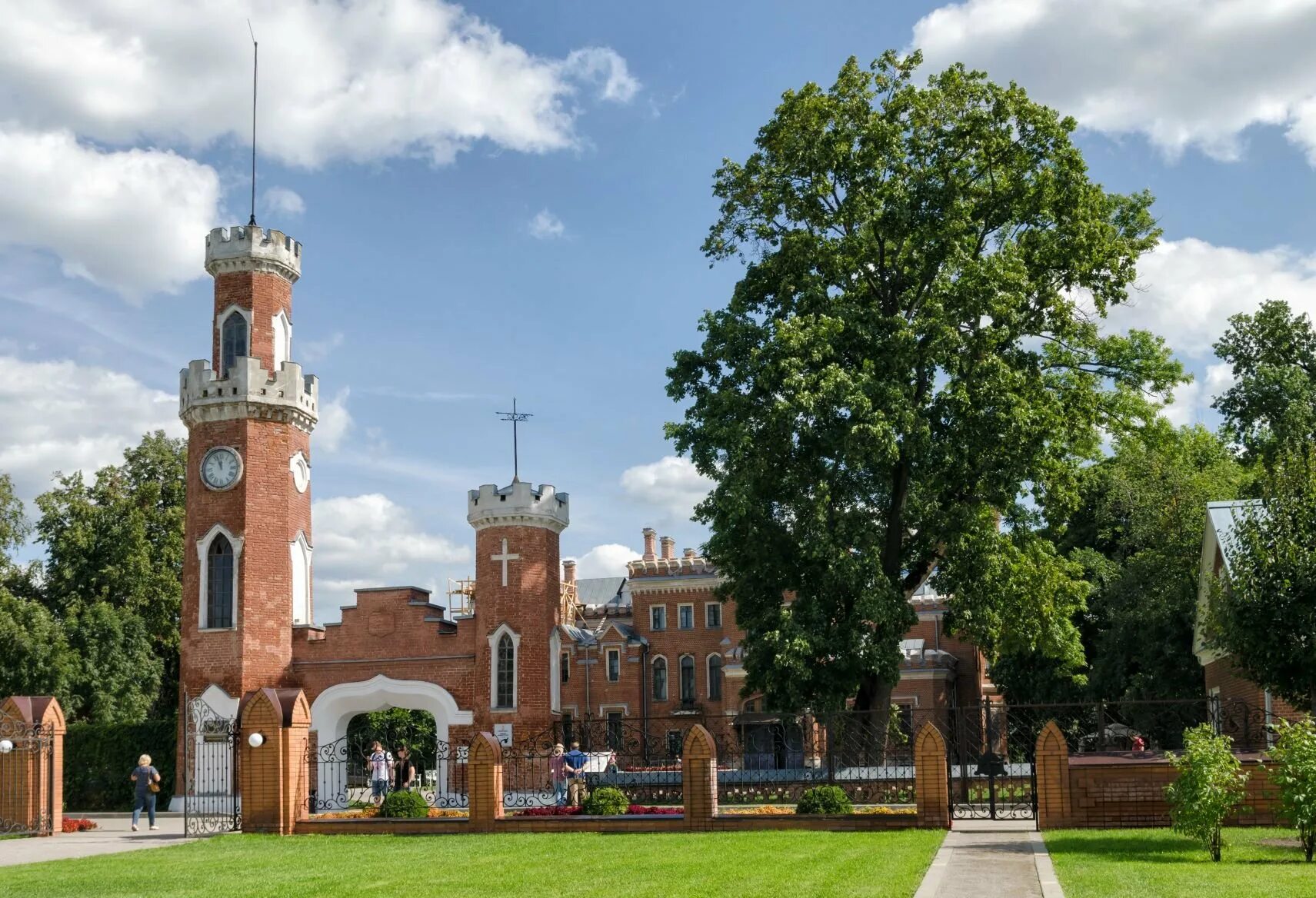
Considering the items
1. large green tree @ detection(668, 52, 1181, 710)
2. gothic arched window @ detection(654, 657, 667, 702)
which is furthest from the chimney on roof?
large green tree @ detection(668, 52, 1181, 710)

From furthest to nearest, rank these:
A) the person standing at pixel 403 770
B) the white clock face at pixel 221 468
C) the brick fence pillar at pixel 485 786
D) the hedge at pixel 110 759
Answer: the hedge at pixel 110 759 < the white clock face at pixel 221 468 < the person standing at pixel 403 770 < the brick fence pillar at pixel 485 786

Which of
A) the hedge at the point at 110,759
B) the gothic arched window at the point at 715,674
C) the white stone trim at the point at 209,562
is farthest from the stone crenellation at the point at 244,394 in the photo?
the gothic arched window at the point at 715,674

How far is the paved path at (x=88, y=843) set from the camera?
62.8 feet

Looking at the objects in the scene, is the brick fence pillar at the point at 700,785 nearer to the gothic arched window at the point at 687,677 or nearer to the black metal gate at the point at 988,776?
the black metal gate at the point at 988,776

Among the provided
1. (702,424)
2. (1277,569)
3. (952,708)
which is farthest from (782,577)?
(1277,569)

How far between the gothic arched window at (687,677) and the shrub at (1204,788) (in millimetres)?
42006

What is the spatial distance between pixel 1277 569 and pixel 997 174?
12862 millimetres

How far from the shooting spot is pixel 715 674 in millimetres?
55938

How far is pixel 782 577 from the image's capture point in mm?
27672

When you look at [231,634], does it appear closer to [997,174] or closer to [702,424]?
[702,424]

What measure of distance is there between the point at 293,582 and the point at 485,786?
1433cm

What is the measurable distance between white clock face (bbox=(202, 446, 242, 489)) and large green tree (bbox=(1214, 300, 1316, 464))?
27.0 m

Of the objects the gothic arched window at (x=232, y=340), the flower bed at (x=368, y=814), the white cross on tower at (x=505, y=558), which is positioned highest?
the gothic arched window at (x=232, y=340)

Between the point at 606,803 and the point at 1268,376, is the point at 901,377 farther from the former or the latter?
the point at 1268,376
